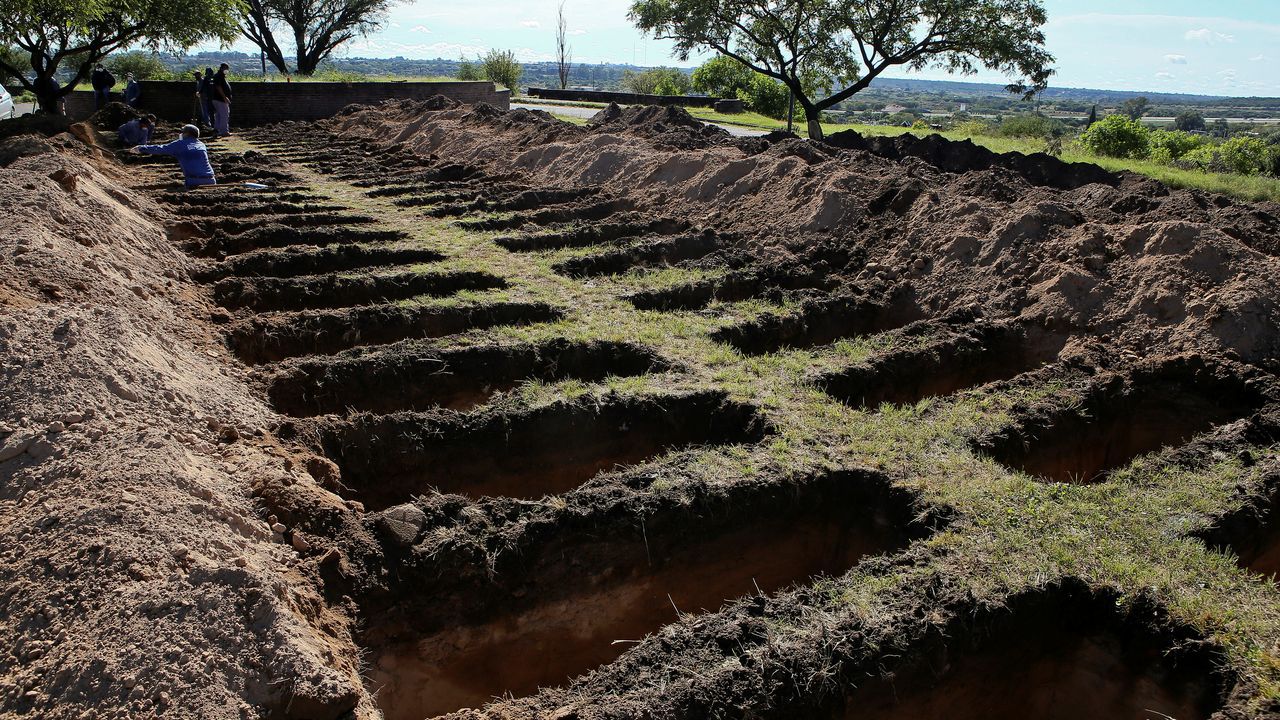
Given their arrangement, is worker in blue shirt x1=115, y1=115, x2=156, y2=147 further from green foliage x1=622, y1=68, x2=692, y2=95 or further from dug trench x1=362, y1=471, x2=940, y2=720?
green foliage x1=622, y1=68, x2=692, y2=95

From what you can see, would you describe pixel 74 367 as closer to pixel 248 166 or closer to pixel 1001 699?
pixel 1001 699

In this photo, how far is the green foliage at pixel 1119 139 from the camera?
62.7 feet

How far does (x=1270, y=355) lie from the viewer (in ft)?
21.1

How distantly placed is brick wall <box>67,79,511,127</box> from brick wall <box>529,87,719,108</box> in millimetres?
6101

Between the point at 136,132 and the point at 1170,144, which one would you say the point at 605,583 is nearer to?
the point at 136,132

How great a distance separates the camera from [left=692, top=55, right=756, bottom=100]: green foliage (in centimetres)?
3397

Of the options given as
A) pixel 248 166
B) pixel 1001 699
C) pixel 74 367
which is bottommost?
pixel 1001 699

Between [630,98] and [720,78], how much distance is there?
438 cm

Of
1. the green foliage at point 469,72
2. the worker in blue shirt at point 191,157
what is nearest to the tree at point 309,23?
the green foliage at point 469,72

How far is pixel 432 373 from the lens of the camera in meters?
6.50

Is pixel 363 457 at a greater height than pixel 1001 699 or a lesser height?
greater

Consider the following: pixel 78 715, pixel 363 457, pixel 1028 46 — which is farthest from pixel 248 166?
pixel 1028 46

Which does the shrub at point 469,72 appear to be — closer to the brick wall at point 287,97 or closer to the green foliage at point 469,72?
the green foliage at point 469,72

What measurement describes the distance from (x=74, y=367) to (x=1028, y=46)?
19262 mm
